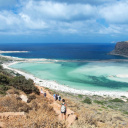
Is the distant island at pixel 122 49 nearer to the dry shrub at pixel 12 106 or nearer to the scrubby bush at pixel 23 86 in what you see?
the scrubby bush at pixel 23 86

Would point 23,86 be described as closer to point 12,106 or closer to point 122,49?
point 12,106

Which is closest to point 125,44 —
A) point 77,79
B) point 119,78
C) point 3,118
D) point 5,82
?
point 119,78

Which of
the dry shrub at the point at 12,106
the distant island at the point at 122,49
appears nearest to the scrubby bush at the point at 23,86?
the dry shrub at the point at 12,106

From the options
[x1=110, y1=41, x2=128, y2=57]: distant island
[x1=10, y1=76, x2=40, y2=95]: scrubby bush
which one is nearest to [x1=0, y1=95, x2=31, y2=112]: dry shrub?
[x1=10, y1=76, x2=40, y2=95]: scrubby bush

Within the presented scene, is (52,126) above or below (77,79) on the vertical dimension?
above

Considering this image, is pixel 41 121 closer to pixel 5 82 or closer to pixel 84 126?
pixel 84 126

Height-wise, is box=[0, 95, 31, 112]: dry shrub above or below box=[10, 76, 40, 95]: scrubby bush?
above

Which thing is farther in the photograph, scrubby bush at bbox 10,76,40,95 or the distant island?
the distant island

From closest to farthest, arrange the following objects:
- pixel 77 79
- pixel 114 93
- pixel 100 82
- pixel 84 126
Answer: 1. pixel 84 126
2. pixel 114 93
3. pixel 100 82
4. pixel 77 79

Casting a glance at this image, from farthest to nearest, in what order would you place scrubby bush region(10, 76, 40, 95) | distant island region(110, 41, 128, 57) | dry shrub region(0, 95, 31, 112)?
1. distant island region(110, 41, 128, 57)
2. scrubby bush region(10, 76, 40, 95)
3. dry shrub region(0, 95, 31, 112)

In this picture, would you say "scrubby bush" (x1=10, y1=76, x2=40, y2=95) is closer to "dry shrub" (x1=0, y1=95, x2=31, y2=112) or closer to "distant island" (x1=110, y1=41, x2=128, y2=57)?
"dry shrub" (x1=0, y1=95, x2=31, y2=112)

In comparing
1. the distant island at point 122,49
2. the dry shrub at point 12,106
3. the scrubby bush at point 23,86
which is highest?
the distant island at point 122,49
